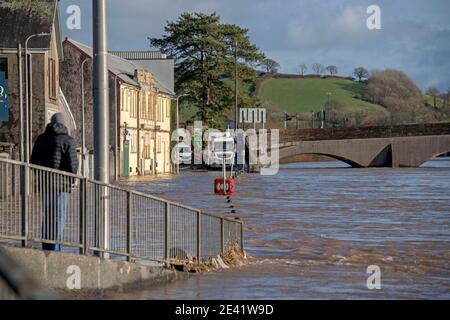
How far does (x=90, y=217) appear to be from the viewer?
1460cm

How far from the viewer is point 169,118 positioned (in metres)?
99.5

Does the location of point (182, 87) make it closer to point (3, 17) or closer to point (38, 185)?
point (3, 17)

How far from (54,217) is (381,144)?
105259mm

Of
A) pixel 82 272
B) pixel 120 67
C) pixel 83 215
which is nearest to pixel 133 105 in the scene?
pixel 120 67

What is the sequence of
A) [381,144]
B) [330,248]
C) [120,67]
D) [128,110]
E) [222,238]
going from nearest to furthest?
[222,238] → [330,248] → [128,110] → [120,67] → [381,144]

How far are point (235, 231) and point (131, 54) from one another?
8832 cm

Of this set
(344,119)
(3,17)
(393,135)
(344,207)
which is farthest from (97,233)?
(344,119)

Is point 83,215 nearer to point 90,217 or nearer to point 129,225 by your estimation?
point 90,217

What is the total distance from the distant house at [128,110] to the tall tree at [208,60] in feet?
42.1

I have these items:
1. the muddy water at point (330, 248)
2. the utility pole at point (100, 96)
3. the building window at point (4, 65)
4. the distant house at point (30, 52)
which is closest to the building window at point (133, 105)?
the distant house at point (30, 52)

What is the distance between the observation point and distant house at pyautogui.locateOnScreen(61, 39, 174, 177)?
7650cm

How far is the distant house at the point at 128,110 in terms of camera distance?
76.5m

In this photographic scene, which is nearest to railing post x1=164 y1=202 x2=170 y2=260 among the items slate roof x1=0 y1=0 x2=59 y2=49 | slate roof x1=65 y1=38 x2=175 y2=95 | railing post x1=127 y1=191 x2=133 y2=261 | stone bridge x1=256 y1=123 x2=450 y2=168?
railing post x1=127 y1=191 x2=133 y2=261

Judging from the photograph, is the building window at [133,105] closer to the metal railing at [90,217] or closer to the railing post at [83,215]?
the metal railing at [90,217]
